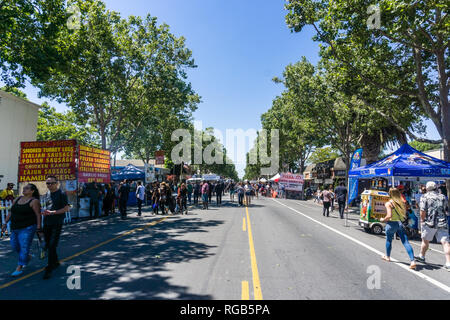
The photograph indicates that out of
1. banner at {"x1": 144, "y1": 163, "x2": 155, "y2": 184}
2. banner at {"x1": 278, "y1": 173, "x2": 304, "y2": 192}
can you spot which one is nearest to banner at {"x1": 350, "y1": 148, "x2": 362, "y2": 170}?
banner at {"x1": 144, "y1": 163, "x2": 155, "y2": 184}

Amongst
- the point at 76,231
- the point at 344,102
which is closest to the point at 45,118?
the point at 76,231

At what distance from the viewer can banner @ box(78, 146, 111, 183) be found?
12.9m

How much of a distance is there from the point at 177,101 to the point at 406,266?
21292 mm

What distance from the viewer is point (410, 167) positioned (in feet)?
34.1

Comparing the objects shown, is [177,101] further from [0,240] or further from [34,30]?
[0,240]

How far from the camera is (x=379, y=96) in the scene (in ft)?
51.3

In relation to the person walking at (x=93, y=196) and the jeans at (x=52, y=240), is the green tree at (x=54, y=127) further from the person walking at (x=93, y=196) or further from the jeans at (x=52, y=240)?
the jeans at (x=52, y=240)

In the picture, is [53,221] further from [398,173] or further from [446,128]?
[446,128]

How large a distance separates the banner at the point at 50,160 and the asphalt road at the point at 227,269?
4680mm

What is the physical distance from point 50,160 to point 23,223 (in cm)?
858

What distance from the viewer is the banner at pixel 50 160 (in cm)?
1247

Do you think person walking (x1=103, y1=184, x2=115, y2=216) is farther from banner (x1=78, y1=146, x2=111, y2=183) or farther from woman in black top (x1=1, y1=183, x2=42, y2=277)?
woman in black top (x1=1, y1=183, x2=42, y2=277)

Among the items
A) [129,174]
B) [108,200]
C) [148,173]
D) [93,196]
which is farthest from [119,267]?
[129,174]

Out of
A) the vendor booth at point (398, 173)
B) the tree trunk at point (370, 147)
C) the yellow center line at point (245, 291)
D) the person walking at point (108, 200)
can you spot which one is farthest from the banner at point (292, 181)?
the yellow center line at point (245, 291)
